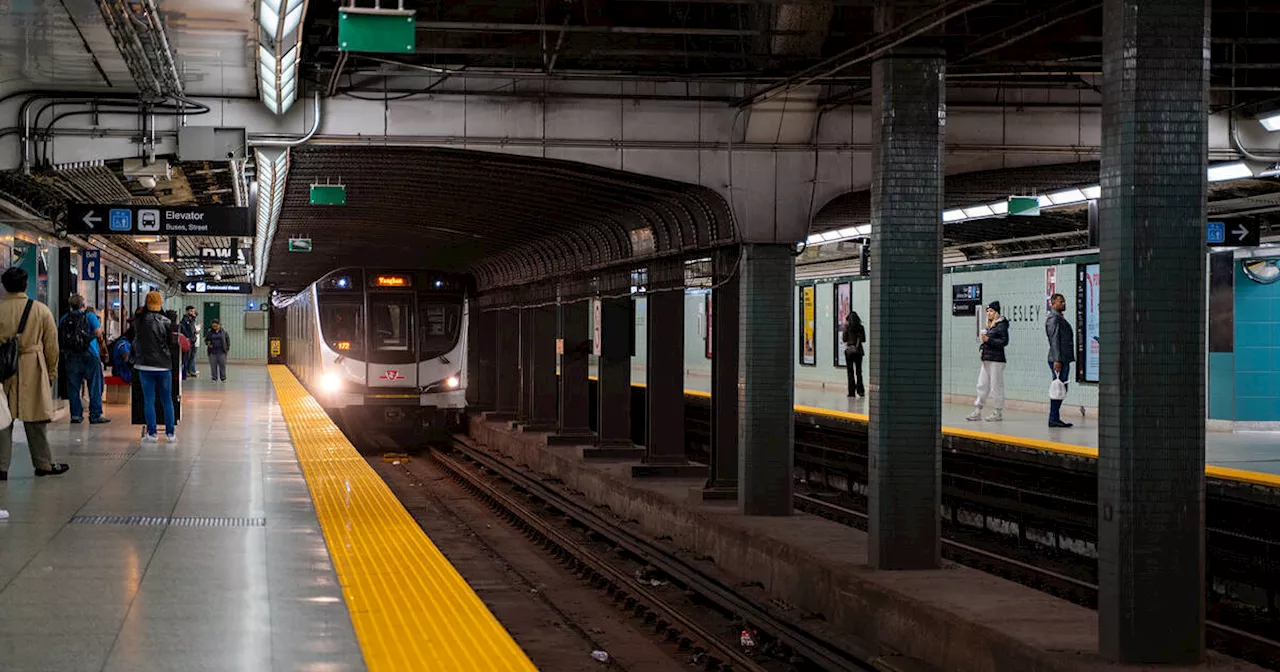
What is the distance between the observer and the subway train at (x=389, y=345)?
74.0 feet

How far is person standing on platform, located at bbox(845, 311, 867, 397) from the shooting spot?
78.3ft

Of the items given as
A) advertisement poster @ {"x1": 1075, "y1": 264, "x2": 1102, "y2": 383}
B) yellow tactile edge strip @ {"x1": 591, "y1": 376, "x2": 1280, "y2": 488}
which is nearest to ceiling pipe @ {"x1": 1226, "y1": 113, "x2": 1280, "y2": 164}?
yellow tactile edge strip @ {"x1": 591, "y1": 376, "x2": 1280, "y2": 488}

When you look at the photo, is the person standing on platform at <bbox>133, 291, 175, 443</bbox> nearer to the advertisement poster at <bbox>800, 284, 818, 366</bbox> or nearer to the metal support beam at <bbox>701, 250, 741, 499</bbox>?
the metal support beam at <bbox>701, 250, 741, 499</bbox>

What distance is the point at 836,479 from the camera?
18625mm

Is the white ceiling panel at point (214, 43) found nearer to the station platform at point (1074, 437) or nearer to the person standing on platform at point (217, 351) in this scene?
the station platform at point (1074, 437)

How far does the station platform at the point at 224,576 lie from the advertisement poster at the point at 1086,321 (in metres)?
10.1

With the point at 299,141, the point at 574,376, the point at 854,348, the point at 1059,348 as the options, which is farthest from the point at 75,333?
the point at 854,348

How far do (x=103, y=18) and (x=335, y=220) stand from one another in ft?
42.0

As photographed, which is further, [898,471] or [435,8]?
[435,8]

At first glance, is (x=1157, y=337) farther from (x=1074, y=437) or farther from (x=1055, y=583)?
(x=1074, y=437)

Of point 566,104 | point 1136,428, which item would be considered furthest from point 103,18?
point 1136,428

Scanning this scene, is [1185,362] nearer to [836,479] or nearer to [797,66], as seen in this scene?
[797,66]

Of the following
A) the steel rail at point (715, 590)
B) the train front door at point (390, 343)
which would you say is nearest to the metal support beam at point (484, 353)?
the train front door at point (390, 343)

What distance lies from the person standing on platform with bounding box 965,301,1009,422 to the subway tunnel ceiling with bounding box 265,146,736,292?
467 cm
